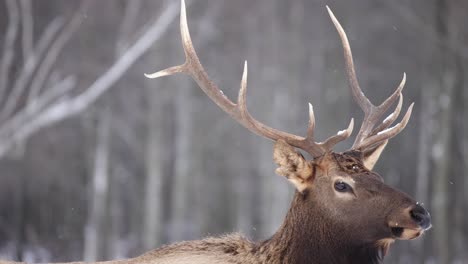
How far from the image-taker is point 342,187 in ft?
17.5

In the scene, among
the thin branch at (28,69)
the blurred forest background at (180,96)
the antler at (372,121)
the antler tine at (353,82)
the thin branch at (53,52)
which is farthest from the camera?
the blurred forest background at (180,96)

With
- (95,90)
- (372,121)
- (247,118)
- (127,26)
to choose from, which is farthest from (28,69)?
(247,118)

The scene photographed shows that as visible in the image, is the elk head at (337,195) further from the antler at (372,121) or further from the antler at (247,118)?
the antler at (372,121)

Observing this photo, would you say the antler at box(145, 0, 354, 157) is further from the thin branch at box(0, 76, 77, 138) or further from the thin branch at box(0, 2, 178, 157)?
the thin branch at box(0, 2, 178, 157)

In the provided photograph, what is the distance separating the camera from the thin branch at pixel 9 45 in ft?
56.7

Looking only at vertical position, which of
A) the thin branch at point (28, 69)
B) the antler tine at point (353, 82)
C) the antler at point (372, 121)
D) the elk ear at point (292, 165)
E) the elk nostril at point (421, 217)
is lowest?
the elk nostril at point (421, 217)

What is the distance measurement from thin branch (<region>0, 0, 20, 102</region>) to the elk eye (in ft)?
43.1

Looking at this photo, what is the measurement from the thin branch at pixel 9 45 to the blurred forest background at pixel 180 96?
0.10 ft

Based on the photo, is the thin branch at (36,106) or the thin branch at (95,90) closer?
the thin branch at (36,106)

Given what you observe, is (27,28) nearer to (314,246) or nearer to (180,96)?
(180,96)

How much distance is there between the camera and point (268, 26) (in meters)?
21.8

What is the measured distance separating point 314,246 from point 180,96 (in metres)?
16.2

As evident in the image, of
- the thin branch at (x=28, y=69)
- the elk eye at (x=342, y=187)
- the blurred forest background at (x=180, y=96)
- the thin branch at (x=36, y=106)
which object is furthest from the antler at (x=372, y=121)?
the thin branch at (x=28, y=69)

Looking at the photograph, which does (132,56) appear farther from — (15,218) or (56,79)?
(15,218)
